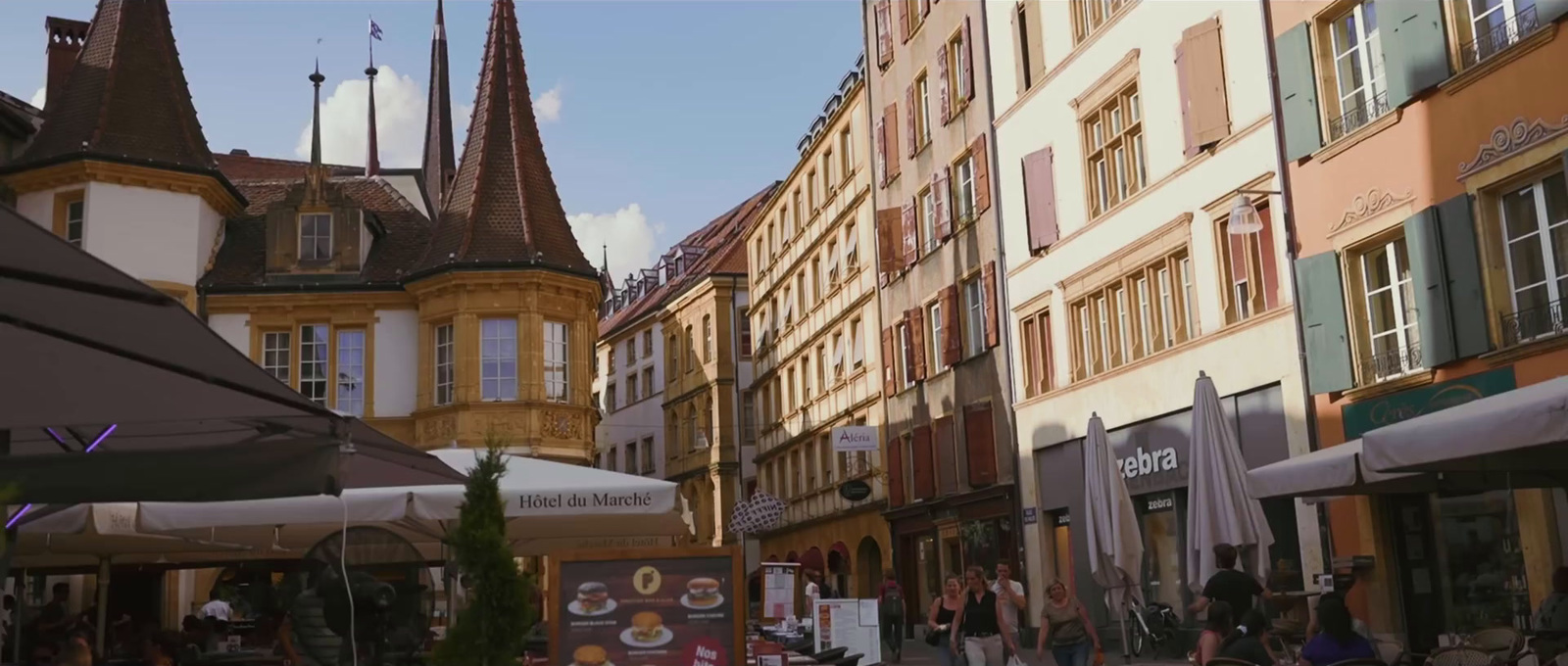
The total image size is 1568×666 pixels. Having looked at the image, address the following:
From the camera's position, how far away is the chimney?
123 ft

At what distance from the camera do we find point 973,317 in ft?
106

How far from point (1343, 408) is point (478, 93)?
888 inches

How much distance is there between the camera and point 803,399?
5059 cm

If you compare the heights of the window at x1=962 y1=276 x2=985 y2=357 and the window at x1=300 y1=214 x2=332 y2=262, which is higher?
the window at x1=300 y1=214 x2=332 y2=262

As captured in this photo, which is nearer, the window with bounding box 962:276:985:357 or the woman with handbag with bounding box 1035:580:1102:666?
the woman with handbag with bounding box 1035:580:1102:666

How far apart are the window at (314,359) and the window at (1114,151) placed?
55.2 ft

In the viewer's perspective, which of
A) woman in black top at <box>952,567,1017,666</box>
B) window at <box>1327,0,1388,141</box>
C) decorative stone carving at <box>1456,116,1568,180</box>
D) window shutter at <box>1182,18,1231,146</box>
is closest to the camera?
woman in black top at <box>952,567,1017,666</box>

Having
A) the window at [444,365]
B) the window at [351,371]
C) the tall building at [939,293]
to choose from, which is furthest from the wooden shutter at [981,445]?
the window at [351,371]

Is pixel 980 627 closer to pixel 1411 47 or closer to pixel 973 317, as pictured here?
pixel 1411 47

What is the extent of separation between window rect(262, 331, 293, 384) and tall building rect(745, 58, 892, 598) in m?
12.6

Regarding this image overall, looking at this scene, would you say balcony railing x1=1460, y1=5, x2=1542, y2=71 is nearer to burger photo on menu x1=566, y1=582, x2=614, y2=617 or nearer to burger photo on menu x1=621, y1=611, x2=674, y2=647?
burger photo on menu x1=621, y1=611, x2=674, y2=647

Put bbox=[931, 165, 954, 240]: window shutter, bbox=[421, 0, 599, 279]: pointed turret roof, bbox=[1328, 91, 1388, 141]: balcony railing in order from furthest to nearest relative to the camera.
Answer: bbox=[931, 165, 954, 240]: window shutter → bbox=[421, 0, 599, 279]: pointed turret roof → bbox=[1328, 91, 1388, 141]: balcony railing

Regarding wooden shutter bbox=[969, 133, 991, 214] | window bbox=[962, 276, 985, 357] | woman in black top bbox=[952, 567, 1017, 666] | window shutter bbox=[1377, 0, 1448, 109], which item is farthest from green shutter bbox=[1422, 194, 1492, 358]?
window bbox=[962, 276, 985, 357]

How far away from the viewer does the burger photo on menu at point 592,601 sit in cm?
899
